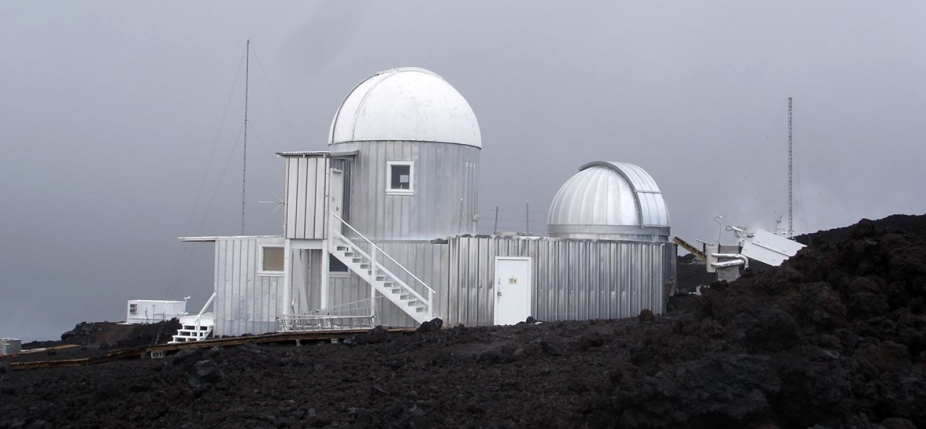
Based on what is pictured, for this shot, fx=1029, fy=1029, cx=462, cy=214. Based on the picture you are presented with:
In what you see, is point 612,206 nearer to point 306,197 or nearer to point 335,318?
point 306,197

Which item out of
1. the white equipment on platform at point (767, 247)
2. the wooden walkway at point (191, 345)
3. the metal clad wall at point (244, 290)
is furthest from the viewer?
the white equipment on platform at point (767, 247)

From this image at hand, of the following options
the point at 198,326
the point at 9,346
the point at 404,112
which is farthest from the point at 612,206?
the point at 9,346

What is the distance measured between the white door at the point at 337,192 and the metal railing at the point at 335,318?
90.8 inches

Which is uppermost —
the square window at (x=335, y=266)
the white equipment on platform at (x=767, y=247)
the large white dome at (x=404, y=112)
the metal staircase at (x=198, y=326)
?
the large white dome at (x=404, y=112)

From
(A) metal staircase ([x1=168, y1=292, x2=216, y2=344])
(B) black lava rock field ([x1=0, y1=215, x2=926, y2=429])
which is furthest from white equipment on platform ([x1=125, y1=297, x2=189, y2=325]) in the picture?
(B) black lava rock field ([x1=0, y1=215, x2=926, y2=429])

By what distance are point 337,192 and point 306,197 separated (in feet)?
3.49

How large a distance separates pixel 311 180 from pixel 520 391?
12616 millimetres

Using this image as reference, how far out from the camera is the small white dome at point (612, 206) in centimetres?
2964

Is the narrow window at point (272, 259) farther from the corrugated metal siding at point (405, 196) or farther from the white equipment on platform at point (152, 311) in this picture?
A: the white equipment on platform at point (152, 311)

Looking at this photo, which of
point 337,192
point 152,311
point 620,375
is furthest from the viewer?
point 152,311

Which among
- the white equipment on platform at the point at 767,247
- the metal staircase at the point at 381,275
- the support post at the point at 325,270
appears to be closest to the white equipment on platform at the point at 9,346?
the support post at the point at 325,270

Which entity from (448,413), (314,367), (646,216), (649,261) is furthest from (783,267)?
(646,216)

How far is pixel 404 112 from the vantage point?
26.5 meters

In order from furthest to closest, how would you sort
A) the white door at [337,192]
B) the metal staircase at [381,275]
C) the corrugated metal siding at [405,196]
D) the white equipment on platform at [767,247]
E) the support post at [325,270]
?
the white equipment on platform at [767,247], the corrugated metal siding at [405,196], the white door at [337,192], the support post at [325,270], the metal staircase at [381,275]
